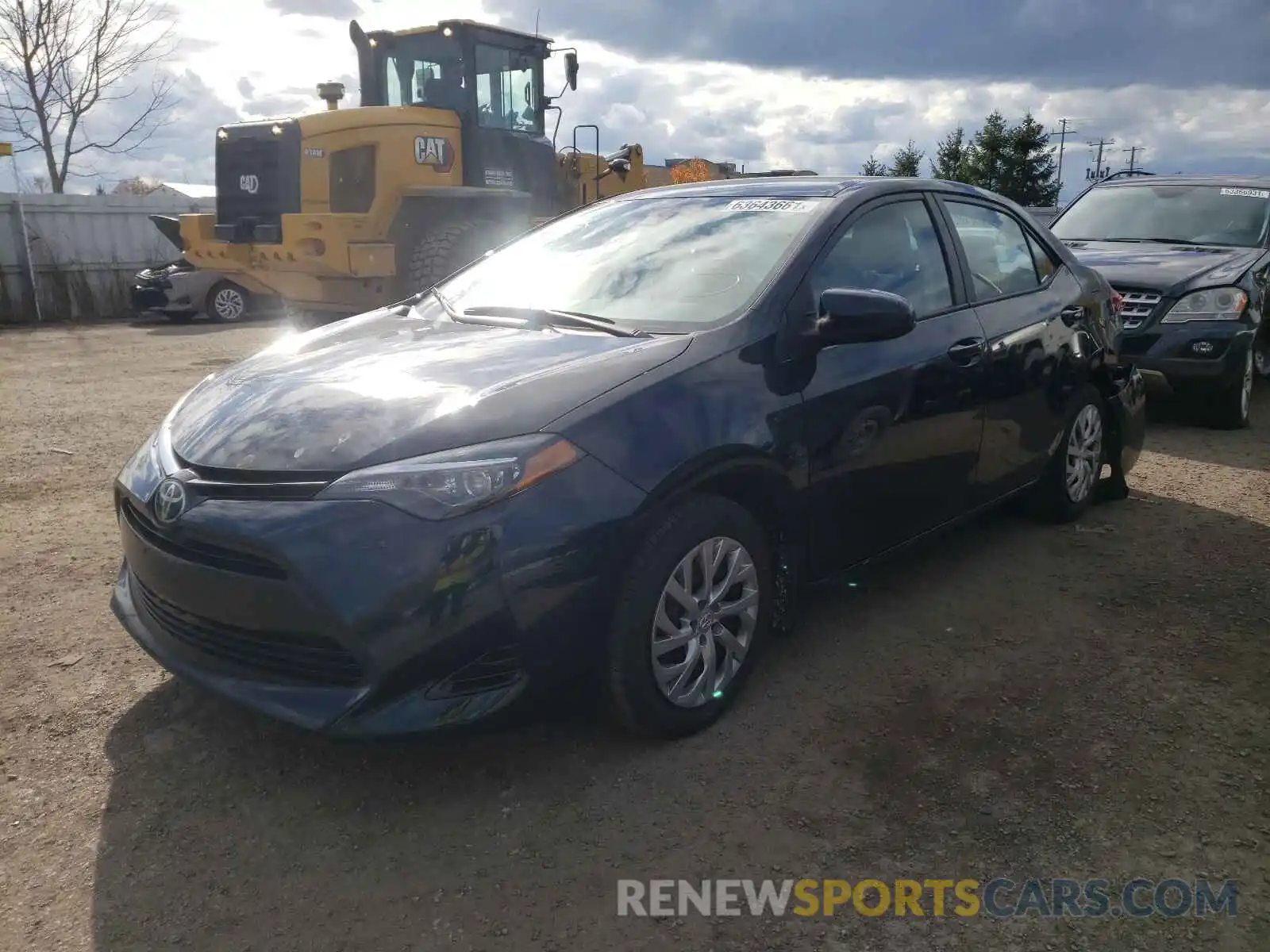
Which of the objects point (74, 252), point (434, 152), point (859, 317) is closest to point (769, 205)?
point (859, 317)

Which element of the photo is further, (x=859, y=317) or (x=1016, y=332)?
(x=1016, y=332)

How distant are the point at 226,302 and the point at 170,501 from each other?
14622 mm

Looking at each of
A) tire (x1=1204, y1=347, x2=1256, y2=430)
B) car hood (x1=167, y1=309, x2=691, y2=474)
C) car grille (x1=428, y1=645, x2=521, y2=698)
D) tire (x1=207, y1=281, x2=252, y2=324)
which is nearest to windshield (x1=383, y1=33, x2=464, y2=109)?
tire (x1=207, y1=281, x2=252, y2=324)

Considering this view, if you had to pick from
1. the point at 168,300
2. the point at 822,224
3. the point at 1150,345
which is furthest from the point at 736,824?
the point at 168,300

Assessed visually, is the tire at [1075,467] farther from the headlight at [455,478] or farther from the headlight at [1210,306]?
the headlight at [455,478]

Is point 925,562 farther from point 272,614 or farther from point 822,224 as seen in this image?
point 272,614

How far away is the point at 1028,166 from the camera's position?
39.4 metres

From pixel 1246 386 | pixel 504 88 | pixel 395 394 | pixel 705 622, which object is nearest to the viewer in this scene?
pixel 395 394

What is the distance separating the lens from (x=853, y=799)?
2727 millimetres

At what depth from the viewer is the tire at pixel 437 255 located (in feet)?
32.2

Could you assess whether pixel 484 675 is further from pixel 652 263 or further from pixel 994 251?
A: pixel 994 251

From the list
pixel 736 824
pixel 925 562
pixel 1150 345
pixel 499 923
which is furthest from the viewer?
pixel 1150 345

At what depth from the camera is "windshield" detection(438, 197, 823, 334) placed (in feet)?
10.9

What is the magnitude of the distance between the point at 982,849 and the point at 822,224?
6.74ft
